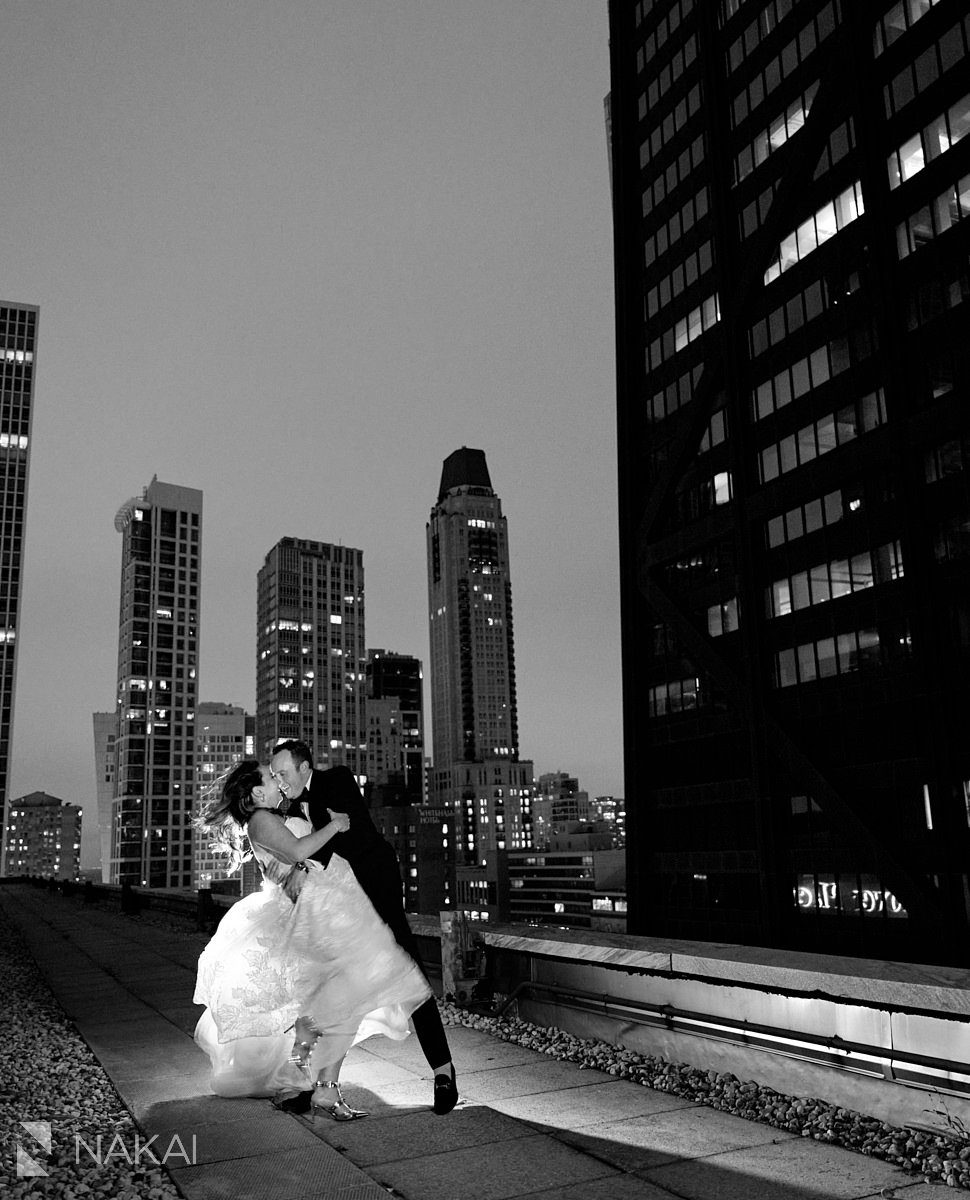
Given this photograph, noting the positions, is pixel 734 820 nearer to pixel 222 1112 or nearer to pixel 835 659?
pixel 835 659

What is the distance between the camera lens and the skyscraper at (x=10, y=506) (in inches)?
7037

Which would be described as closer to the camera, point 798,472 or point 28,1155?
point 28,1155

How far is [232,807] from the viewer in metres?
7.09

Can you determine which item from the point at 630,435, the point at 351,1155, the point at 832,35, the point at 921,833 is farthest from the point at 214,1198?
the point at 630,435

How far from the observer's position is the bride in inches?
263

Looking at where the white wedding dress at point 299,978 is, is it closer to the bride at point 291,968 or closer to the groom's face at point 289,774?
the bride at point 291,968

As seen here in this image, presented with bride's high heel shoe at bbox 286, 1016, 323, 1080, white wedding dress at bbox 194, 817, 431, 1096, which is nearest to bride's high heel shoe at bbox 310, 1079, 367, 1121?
white wedding dress at bbox 194, 817, 431, 1096

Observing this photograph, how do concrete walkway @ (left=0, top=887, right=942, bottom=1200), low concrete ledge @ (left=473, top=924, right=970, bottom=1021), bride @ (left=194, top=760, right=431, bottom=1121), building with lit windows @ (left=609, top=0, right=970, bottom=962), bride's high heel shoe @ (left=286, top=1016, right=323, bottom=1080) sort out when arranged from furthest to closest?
building with lit windows @ (left=609, top=0, right=970, bottom=962), bride's high heel shoe @ (left=286, top=1016, right=323, bottom=1080), bride @ (left=194, top=760, right=431, bottom=1121), low concrete ledge @ (left=473, top=924, right=970, bottom=1021), concrete walkway @ (left=0, top=887, right=942, bottom=1200)

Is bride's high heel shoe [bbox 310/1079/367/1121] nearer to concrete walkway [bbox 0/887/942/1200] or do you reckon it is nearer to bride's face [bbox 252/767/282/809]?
concrete walkway [bbox 0/887/942/1200]

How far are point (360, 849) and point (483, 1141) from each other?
2022 millimetres

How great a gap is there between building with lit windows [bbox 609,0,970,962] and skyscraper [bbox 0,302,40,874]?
5559 inches

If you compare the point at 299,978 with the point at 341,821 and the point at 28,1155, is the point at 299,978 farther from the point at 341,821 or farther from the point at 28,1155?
the point at 28,1155

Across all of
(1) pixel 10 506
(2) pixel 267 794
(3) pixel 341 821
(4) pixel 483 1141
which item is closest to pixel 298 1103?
(4) pixel 483 1141

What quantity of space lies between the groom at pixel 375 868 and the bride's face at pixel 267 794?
12cm
